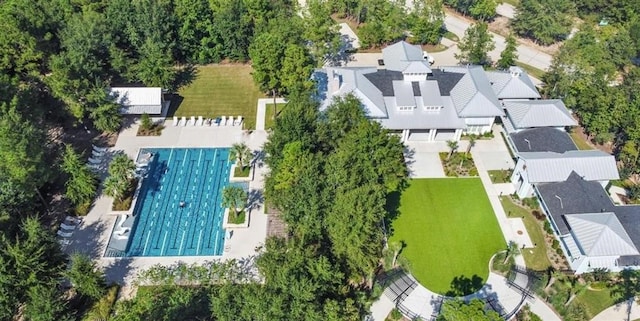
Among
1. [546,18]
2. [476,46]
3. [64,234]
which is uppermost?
[546,18]

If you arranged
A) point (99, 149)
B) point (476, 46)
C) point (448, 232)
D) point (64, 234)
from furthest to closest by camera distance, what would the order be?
point (476, 46)
point (99, 149)
point (448, 232)
point (64, 234)

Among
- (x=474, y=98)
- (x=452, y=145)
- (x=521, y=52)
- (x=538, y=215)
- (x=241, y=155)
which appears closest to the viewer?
(x=538, y=215)

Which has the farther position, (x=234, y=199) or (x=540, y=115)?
(x=540, y=115)

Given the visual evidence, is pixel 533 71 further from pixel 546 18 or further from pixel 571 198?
pixel 571 198

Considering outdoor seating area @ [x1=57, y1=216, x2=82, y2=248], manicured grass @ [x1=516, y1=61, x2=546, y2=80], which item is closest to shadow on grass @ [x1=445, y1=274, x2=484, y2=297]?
outdoor seating area @ [x1=57, y1=216, x2=82, y2=248]

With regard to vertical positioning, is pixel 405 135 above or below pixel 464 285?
above

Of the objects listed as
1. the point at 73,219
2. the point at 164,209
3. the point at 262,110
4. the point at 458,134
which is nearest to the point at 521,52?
the point at 458,134
